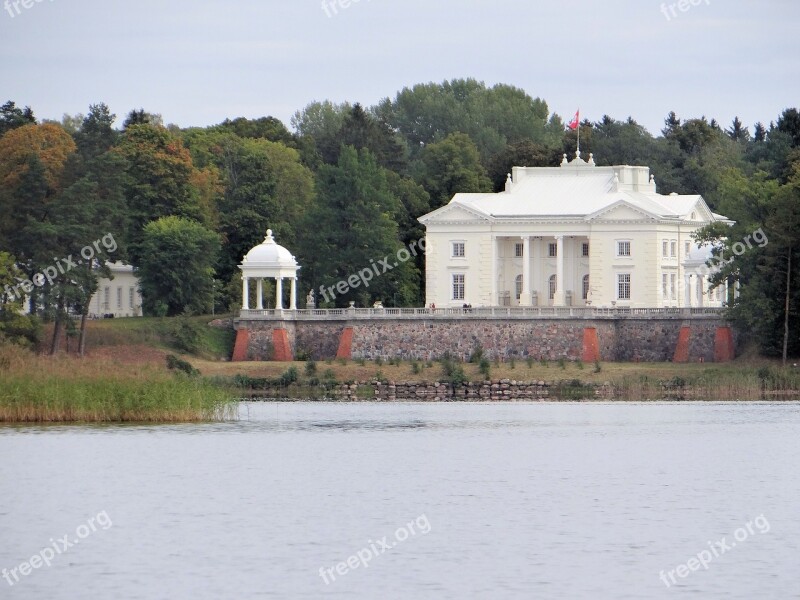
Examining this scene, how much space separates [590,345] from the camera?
333 feet

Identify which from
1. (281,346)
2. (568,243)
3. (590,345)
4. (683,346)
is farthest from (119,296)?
(683,346)

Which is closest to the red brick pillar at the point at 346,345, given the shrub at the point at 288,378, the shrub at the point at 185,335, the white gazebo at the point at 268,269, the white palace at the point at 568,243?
the white gazebo at the point at 268,269

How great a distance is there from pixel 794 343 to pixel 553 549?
2195 inches

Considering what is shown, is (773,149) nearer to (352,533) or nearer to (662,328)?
(662,328)

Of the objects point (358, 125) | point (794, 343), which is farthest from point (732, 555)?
point (358, 125)

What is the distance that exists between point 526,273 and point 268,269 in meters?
16.1

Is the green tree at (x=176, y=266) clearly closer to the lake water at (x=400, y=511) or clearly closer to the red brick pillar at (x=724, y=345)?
the red brick pillar at (x=724, y=345)

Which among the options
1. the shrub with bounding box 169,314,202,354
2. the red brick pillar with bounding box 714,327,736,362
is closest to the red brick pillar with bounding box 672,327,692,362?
the red brick pillar with bounding box 714,327,736,362

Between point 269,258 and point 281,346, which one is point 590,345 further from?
point 269,258

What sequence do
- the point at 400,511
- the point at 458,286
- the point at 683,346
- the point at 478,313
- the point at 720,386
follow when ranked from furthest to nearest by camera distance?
the point at 458,286 → the point at 478,313 → the point at 683,346 → the point at 720,386 → the point at 400,511

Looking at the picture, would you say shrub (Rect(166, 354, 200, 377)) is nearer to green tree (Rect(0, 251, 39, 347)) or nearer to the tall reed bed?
green tree (Rect(0, 251, 39, 347))

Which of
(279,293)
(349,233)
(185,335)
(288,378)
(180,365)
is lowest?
(288,378)

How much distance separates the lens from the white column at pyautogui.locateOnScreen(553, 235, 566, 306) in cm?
11212

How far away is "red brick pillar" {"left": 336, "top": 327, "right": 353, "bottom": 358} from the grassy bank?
37137mm
